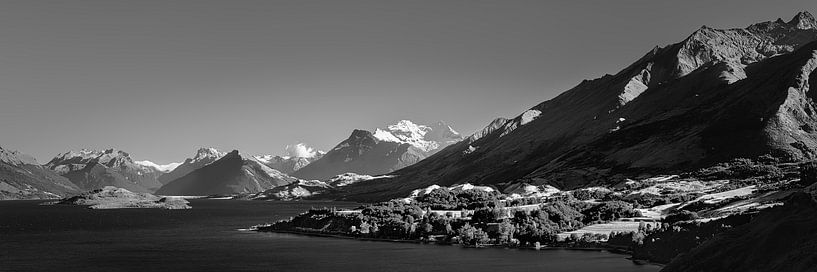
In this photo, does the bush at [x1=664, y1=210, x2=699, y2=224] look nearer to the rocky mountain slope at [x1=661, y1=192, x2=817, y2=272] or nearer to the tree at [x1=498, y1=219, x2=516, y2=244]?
the tree at [x1=498, y1=219, x2=516, y2=244]

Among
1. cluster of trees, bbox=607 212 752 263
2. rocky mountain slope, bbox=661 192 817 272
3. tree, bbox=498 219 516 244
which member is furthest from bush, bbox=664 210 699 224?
rocky mountain slope, bbox=661 192 817 272

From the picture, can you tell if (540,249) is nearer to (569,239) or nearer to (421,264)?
(569,239)

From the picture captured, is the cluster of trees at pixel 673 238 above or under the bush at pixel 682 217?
under

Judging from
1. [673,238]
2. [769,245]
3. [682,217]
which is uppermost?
[682,217]

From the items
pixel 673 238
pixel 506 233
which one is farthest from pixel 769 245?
pixel 506 233

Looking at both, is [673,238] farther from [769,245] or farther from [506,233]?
[769,245]

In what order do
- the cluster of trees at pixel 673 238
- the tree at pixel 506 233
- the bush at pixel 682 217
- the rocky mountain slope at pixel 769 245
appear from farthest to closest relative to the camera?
the tree at pixel 506 233 → the bush at pixel 682 217 → the cluster of trees at pixel 673 238 → the rocky mountain slope at pixel 769 245

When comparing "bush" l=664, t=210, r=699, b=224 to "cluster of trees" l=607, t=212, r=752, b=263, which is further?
"bush" l=664, t=210, r=699, b=224

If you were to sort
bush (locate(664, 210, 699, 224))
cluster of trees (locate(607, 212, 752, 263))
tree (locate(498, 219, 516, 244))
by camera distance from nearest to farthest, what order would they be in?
cluster of trees (locate(607, 212, 752, 263))
bush (locate(664, 210, 699, 224))
tree (locate(498, 219, 516, 244))

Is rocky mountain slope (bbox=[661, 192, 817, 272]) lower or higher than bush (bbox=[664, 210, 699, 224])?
lower

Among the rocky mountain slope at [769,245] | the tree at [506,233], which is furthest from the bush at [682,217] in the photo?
the rocky mountain slope at [769,245]

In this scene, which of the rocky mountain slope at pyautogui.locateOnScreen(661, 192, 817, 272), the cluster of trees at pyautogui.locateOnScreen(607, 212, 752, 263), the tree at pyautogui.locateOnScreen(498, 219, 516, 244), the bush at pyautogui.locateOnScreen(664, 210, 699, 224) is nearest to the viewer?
the rocky mountain slope at pyautogui.locateOnScreen(661, 192, 817, 272)

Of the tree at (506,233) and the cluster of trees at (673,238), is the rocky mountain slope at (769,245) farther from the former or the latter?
the tree at (506,233)

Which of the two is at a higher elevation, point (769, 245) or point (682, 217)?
point (682, 217)
